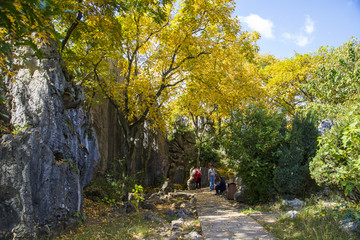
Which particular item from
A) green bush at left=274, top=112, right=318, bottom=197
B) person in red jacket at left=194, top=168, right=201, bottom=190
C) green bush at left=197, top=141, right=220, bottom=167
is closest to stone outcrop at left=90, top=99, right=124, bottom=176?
person in red jacket at left=194, top=168, right=201, bottom=190

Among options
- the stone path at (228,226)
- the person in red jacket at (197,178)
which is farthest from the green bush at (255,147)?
the person in red jacket at (197,178)

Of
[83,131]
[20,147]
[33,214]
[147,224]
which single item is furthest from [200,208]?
[20,147]

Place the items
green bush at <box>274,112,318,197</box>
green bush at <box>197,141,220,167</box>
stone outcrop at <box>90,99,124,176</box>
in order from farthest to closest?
green bush at <box>197,141,220,167</box> → stone outcrop at <box>90,99,124,176</box> → green bush at <box>274,112,318,197</box>

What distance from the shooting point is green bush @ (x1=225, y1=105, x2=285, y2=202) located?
9.62 metres

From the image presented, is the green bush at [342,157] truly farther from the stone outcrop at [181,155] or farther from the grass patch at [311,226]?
the stone outcrop at [181,155]

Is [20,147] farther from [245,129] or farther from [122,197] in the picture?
[245,129]

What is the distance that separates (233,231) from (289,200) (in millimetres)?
3303

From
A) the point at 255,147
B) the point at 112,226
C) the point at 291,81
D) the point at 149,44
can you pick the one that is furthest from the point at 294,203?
the point at 291,81

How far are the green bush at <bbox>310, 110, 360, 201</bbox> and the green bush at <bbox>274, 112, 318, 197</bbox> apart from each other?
3.49ft

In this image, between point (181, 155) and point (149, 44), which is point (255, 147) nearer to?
point (149, 44)

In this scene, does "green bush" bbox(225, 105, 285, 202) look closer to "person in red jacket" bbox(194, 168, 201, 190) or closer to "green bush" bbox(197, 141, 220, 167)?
"person in red jacket" bbox(194, 168, 201, 190)

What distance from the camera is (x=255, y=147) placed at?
10.1 m

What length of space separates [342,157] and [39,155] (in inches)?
264

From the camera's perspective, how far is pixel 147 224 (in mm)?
7520
